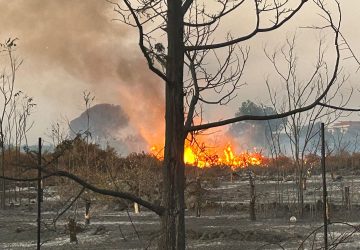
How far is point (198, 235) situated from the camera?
12.5 metres

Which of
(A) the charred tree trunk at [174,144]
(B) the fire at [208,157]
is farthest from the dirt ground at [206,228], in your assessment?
(A) the charred tree trunk at [174,144]

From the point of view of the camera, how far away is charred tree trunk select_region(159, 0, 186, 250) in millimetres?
2154

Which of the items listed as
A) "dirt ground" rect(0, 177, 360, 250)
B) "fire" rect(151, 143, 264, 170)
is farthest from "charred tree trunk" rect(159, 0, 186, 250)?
"dirt ground" rect(0, 177, 360, 250)

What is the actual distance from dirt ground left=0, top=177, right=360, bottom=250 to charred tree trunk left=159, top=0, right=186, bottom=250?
5354 mm

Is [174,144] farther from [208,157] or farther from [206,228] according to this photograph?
[206,228]

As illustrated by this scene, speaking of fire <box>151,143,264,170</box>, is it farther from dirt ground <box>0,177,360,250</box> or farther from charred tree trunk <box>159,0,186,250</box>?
dirt ground <box>0,177,360,250</box>

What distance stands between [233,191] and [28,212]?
34.7 ft

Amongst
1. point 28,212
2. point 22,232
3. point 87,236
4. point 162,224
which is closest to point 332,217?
point 87,236

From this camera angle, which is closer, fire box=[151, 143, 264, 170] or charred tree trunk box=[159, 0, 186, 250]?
charred tree trunk box=[159, 0, 186, 250]

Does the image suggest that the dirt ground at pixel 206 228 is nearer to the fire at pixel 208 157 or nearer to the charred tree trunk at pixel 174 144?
the fire at pixel 208 157

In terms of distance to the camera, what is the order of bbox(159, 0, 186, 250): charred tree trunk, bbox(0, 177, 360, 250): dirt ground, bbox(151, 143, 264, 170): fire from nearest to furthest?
bbox(159, 0, 186, 250): charred tree trunk → bbox(151, 143, 264, 170): fire → bbox(0, 177, 360, 250): dirt ground

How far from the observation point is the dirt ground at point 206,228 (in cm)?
1158

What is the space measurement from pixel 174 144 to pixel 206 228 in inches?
484

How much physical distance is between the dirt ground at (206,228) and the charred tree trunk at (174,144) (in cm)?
535
